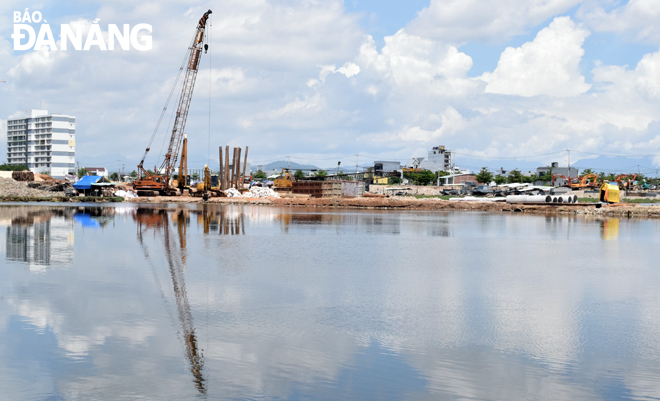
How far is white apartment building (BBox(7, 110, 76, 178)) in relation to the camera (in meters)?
181

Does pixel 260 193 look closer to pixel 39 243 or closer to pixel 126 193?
pixel 126 193

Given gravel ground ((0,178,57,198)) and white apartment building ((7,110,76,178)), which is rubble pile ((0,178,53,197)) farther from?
white apartment building ((7,110,76,178))

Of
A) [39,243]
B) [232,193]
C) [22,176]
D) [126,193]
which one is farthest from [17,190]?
[39,243]

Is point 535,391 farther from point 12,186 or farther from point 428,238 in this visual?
point 12,186

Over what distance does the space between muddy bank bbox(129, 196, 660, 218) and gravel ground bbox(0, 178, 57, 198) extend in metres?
11.7

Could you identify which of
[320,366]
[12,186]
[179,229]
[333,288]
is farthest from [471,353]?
[12,186]

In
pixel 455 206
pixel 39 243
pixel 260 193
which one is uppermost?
pixel 260 193

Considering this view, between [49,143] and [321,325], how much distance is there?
629 ft

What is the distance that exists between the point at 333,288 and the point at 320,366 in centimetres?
592

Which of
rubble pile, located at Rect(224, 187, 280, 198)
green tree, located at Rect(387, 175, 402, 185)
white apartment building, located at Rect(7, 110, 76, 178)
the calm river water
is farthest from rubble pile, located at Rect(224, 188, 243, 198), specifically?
white apartment building, located at Rect(7, 110, 76, 178)

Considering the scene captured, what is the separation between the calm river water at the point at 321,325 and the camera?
786 centimetres

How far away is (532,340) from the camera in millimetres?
10117

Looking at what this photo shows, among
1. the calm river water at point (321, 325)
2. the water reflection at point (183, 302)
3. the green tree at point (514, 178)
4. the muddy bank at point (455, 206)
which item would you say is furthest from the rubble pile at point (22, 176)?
the green tree at point (514, 178)

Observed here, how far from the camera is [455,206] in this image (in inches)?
2571
